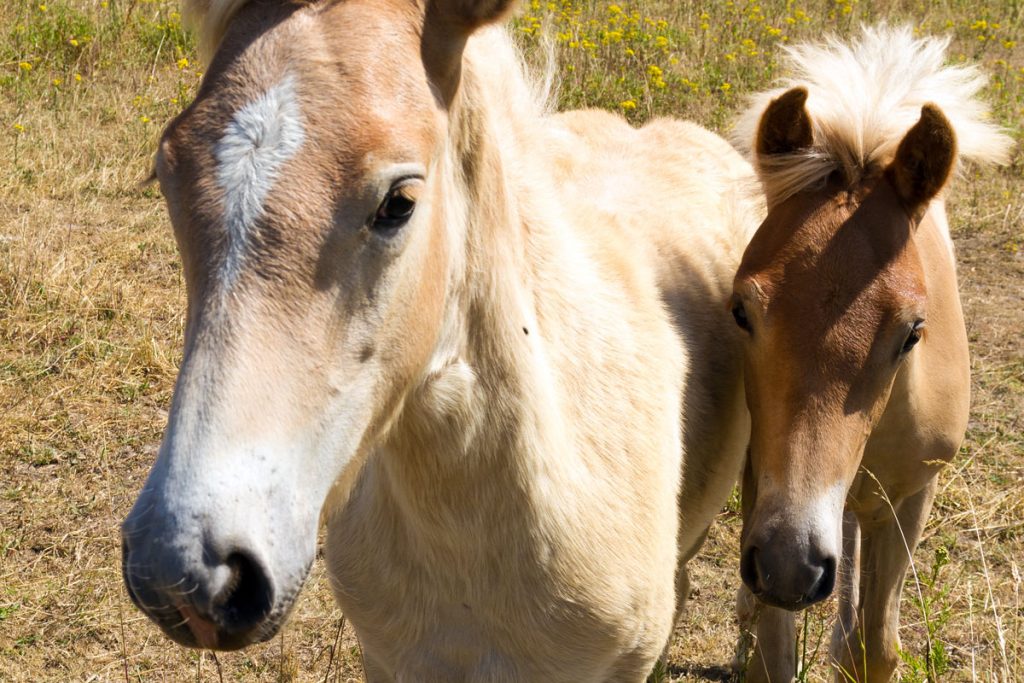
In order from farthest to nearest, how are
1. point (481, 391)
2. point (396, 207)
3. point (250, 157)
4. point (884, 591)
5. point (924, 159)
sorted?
1. point (884, 591)
2. point (924, 159)
3. point (481, 391)
4. point (396, 207)
5. point (250, 157)

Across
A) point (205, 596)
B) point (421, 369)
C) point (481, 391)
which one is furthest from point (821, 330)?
point (205, 596)

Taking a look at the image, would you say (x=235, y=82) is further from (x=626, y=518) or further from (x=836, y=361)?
(x=836, y=361)

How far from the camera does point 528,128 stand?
264cm

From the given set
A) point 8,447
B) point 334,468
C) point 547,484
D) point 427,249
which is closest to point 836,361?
point 547,484

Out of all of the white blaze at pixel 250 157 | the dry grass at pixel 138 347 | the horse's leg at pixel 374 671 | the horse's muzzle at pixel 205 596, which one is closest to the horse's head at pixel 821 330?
the dry grass at pixel 138 347

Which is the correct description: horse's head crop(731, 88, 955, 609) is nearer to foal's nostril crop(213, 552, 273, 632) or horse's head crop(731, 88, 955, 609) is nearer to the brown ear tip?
the brown ear tip

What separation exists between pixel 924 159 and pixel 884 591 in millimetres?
1360

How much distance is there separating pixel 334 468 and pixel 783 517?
3.95 ft

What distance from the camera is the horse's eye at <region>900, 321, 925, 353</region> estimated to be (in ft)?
8.32

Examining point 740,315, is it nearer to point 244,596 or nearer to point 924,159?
point 924,159

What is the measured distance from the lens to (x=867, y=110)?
9.23 ft

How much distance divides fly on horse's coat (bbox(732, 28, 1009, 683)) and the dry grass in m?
0.30

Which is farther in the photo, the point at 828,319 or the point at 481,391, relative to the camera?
the point at 828,319

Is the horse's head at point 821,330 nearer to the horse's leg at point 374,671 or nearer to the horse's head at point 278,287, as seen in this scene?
the horse's leg at point 374,671
